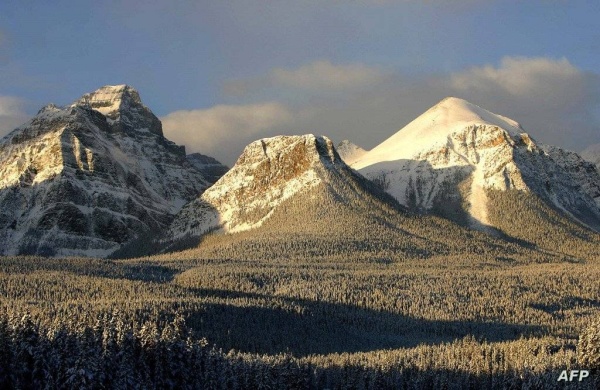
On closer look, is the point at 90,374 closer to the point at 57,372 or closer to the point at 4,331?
the point at 57,372

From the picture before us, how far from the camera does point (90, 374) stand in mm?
146500

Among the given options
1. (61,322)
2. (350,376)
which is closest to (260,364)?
(350,376)

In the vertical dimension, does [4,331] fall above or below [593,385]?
above

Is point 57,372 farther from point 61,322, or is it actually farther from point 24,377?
point 61,322

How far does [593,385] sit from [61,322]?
96144 mm

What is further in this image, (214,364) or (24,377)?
(214,364)

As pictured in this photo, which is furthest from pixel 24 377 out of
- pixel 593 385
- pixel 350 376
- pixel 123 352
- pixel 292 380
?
pixel 593 385

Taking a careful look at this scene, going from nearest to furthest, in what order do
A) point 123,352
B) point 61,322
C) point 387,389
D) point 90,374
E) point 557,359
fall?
Result: point 90,374
point 123,352
point 61,322
point 387,389
point 557,359

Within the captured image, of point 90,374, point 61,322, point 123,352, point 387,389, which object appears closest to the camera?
point 90,374

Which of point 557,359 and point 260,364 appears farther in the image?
point 557,359

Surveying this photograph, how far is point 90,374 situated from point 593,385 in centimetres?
9377

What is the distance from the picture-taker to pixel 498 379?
191 meters

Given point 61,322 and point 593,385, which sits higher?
point 61,322

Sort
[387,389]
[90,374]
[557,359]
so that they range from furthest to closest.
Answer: [557,359]
[387,389]
[90,374]
